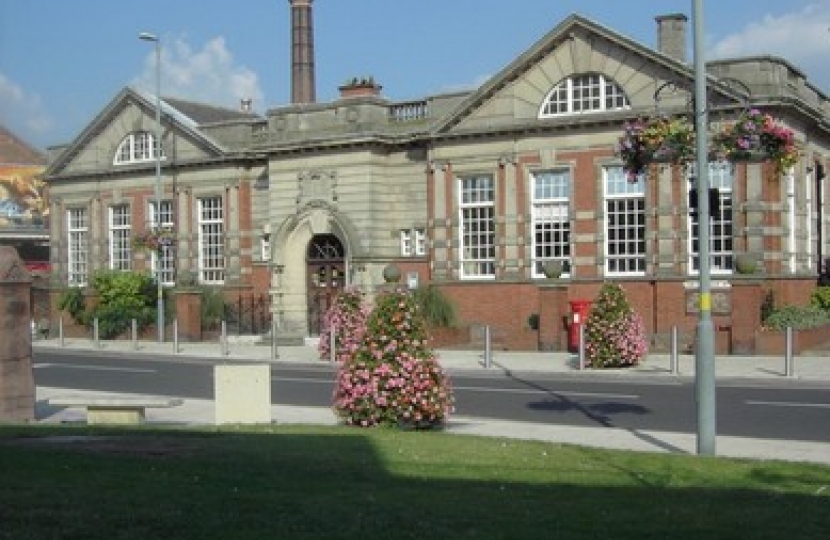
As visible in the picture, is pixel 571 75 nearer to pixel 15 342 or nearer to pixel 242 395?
pixel 242 395

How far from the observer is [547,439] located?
1475cm

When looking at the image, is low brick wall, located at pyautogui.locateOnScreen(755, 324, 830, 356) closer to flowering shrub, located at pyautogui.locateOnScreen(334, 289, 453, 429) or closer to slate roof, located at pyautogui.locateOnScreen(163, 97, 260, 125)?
flowering shrub, located at pyautogui.locateOnScreen(334, 289, 453, 429)

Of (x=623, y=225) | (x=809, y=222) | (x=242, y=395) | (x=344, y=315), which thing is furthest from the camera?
(x=809, y=222)

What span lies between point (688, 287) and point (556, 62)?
303 inches

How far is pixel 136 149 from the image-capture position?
4631cm

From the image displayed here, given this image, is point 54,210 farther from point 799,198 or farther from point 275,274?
point 799,198

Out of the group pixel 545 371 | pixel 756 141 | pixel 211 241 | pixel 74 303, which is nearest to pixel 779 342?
pixel 545 371

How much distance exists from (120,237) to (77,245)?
9.94ft

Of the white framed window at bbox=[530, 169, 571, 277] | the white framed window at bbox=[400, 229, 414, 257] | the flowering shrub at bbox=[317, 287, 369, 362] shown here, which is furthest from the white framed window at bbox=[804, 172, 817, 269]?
the flowering shrub at bbox=[317, 287, 369, 362]

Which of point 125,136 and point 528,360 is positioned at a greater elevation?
point 125,136

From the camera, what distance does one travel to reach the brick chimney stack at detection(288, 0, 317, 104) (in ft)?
152

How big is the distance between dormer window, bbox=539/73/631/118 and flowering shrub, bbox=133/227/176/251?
50.0 ft

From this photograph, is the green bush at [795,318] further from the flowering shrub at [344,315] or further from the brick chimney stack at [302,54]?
the brick chimney stack at [302,54]

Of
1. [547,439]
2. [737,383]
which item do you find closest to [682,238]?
[737,383]
